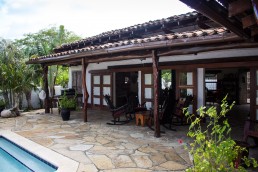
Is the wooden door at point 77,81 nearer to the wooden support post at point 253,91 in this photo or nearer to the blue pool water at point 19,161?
the blue pool water at point 19,161

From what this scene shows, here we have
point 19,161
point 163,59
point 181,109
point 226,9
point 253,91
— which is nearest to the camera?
point 226,9

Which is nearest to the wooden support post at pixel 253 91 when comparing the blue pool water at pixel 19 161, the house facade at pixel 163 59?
the house facade at pixel 163 59

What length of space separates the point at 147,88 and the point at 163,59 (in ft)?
5.12

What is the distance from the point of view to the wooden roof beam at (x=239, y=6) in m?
2.49

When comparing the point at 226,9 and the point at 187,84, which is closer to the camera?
the point at 226,9

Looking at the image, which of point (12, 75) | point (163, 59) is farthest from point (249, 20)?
point (12, 75)

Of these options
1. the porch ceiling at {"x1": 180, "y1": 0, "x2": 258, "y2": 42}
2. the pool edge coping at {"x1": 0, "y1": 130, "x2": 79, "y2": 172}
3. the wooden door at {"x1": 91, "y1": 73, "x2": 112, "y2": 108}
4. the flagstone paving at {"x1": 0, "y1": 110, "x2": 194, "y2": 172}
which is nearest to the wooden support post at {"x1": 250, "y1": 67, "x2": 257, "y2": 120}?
the flagstone paving at {"x1": 0, "y1": 110, "x2": 194, "y2": 172}

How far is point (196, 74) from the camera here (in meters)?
8.57

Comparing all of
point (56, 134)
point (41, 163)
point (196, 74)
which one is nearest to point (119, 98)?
point (196, 74)

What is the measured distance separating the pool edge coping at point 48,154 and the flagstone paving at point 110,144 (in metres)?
0.14

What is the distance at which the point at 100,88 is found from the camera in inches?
483

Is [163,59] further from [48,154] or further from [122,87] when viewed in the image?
[48,154]

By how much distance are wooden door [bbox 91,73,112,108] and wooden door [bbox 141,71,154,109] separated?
86.6 inches

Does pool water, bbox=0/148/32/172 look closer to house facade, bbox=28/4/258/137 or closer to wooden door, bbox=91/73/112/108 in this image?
house facade, bbox=28/4/258/137
